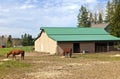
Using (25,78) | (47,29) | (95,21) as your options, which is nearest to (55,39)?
(47,29)

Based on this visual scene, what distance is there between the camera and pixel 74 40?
57344 mm

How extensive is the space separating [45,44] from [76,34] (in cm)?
673

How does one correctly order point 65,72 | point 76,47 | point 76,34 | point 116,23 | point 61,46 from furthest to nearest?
1. point 116,23
2. point 76,34
3. point 76,47
4. point 61,46
5. point 65,72

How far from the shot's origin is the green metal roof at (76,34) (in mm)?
59250

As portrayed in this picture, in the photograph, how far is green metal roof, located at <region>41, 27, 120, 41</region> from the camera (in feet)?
194

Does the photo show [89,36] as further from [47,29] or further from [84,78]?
[84,78]

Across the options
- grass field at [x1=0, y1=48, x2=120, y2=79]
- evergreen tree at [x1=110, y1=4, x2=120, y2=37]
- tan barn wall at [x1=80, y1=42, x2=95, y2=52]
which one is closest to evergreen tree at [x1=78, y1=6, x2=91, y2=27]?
evergreen tree at [x1=110, y1=4, x2=120, y2=37]

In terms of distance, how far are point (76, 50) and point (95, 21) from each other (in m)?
70.1

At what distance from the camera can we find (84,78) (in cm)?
2100

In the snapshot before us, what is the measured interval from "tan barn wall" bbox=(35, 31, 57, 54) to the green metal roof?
3.38 ft

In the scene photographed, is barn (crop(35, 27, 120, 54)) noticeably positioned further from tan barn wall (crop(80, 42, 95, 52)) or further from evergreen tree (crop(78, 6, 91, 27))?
evergreen tree (crop(78, 6, 91, 27))

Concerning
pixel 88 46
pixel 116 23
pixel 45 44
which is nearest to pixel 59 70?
pixel 88 46

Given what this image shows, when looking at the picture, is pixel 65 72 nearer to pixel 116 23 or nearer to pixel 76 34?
pixel 76 34

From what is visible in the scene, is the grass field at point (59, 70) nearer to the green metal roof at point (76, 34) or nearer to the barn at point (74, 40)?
the barn at point (74, 40)
